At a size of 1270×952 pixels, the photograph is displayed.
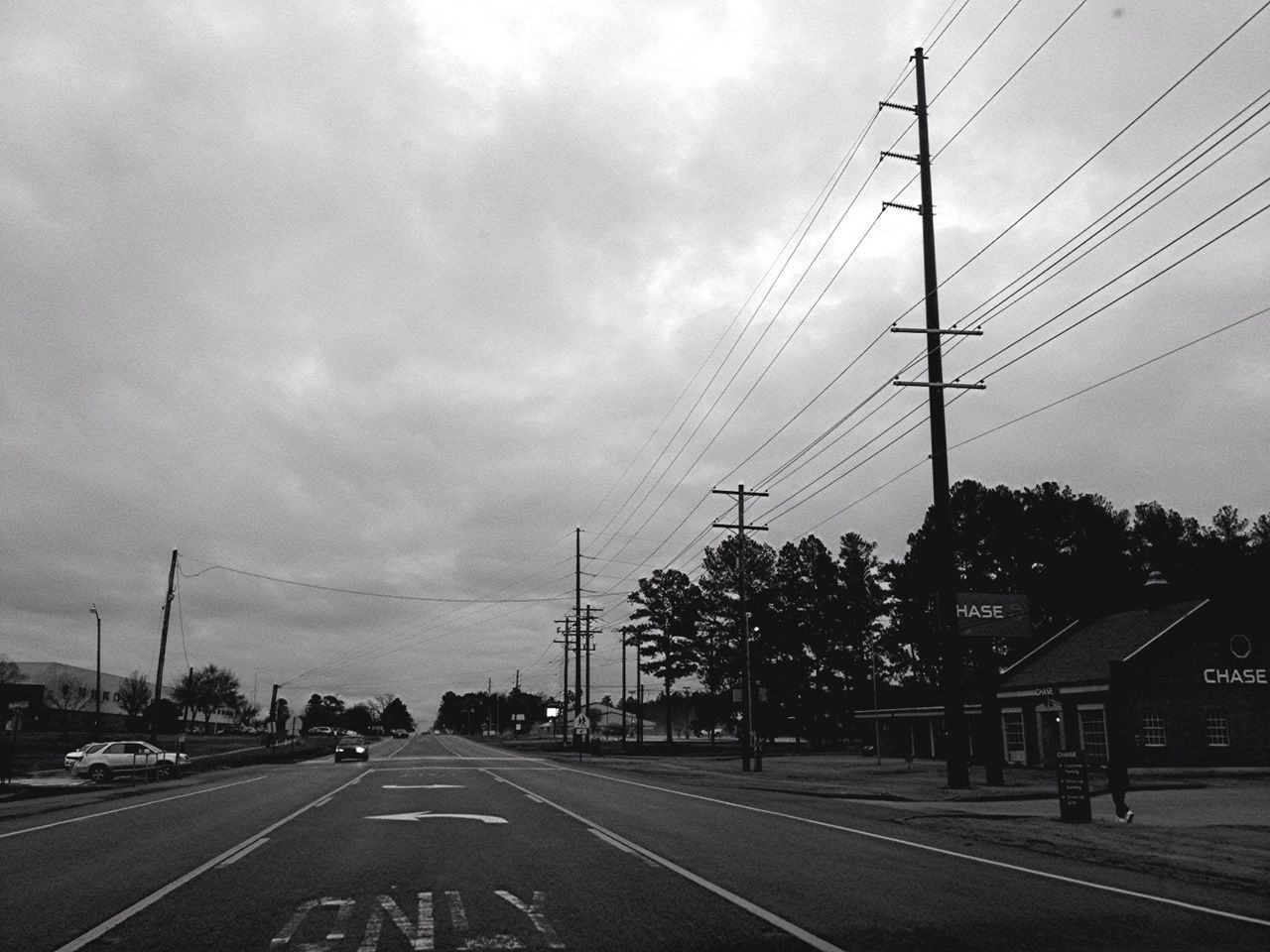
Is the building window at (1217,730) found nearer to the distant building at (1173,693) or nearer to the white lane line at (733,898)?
the distant building at (1173,693)

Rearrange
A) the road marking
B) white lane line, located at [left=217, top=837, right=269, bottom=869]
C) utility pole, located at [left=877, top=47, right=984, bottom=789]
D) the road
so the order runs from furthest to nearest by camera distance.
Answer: utility pole, located at [left=877, top=47, right=984, bottom=789], the road marking, white lane line, located at [left=217, top=837, right=269, bottom=869], the road

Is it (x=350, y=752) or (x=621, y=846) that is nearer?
(x=621, y=846)

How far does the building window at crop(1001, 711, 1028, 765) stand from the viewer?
153 ft

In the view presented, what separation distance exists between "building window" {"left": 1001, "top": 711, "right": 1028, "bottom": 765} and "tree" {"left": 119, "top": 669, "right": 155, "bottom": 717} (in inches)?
4647

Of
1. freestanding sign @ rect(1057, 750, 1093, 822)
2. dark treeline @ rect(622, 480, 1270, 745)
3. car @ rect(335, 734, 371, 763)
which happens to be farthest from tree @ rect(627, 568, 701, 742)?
freestanding sign @ rect(1057, 750, 1093, 822)

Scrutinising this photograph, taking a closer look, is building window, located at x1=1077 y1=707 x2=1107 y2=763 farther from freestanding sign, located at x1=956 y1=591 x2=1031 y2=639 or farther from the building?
freestanding sign, located at x1=956 y1=591 x2=1031 y2=639

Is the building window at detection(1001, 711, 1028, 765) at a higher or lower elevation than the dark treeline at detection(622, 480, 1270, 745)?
lower

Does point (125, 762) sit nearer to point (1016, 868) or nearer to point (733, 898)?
point (1016, 868)

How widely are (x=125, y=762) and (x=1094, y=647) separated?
4087 centimetres

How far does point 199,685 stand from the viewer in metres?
163

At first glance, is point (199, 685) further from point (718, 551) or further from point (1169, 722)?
point (1169, 722)

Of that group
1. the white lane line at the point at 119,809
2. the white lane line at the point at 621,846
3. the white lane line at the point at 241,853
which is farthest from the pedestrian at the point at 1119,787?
the white lane line at the point at 119,809

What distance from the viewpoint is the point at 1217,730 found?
133 ft

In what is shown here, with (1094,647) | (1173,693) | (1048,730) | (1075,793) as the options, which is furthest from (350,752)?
(1075,793)
